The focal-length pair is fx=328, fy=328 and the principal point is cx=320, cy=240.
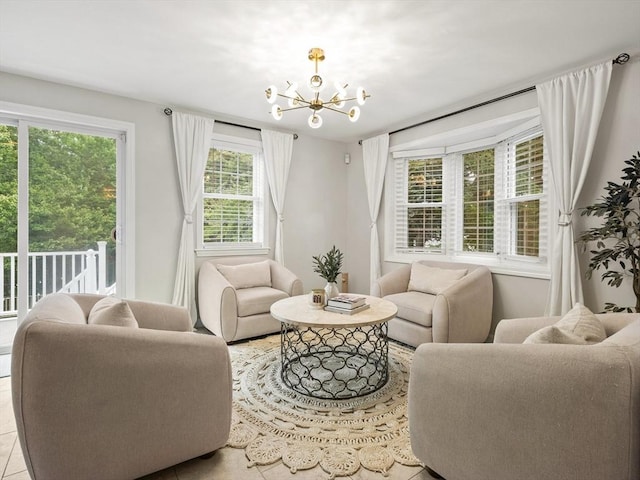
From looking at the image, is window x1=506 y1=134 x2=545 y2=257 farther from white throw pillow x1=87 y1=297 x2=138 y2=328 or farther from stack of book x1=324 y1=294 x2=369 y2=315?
white throw pillow x1=87 y1=297 x2=138 y2=328

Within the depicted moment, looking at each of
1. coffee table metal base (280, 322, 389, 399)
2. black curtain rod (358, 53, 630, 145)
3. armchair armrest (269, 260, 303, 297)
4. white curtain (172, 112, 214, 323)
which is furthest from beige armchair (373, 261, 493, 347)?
white curtain (172, 112, 214, 323)

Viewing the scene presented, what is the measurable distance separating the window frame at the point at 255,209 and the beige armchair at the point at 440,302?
1.73 metres

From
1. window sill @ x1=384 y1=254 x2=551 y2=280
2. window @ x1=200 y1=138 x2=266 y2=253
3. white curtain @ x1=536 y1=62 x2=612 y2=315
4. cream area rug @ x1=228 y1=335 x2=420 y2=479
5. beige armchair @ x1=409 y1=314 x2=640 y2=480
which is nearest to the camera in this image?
beige armchair @ x1=409 y1=314 x2=640 y2=480

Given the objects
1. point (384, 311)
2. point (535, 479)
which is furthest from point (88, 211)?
point (535, 479)

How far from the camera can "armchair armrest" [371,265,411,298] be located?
3.72 m

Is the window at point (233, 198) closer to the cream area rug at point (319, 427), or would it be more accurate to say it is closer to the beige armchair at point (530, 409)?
the cream area rug at point (319, 427)

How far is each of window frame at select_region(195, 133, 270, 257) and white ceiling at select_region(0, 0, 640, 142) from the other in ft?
2.48

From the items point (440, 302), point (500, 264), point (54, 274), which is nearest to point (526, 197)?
point (500, 264)

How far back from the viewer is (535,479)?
117 cm

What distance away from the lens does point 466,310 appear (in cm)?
299

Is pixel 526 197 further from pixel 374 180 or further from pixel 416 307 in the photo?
pixel 374 180

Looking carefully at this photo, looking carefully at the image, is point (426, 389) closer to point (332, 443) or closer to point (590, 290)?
point (332, 443)

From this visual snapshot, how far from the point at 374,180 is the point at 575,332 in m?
3.50

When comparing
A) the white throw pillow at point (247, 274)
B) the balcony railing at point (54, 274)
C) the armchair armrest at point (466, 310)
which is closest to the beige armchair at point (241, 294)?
the white throw pillow at point (247, 274)
